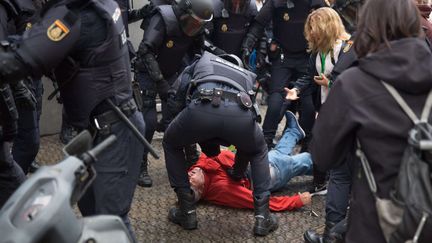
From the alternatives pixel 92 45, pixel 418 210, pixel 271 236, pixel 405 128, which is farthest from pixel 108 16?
pixel 271 236

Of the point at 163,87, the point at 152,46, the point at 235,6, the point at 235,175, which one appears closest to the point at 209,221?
the point at 235,175

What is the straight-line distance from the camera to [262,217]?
3.73m

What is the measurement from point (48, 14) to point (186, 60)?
255 centimetres

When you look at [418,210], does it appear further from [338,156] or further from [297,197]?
[297,197]

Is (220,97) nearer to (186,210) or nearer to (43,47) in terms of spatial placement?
(186,210)

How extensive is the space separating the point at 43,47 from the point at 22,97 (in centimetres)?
118

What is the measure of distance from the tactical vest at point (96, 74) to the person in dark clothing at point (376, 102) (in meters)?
1.19

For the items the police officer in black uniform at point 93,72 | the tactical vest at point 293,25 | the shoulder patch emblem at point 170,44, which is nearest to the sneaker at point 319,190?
the tactical vest at point 293,25

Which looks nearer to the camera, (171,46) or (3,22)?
(3,22)

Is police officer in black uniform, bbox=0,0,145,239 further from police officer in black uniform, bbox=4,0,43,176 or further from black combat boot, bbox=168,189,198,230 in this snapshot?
black combat boot, bbox=168,189,198,230

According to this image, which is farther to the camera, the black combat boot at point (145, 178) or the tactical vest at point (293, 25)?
the tactical vest at point (293, 25)

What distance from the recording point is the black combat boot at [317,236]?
3.51 m

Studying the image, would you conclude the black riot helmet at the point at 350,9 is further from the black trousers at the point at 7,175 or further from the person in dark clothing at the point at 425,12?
the black trousers at the point at 7,175

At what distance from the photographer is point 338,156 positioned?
2094mm
